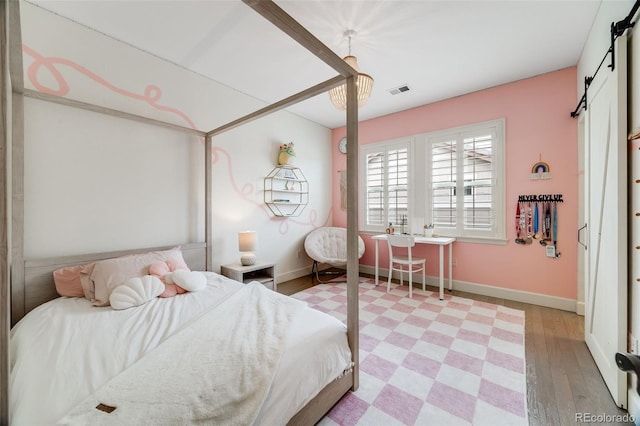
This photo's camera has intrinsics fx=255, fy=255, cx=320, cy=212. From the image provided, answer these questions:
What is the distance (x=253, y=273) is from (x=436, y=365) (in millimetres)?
2322

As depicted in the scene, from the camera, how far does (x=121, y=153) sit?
7.89 ft

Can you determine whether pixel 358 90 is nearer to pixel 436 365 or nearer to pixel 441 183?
pixel 441 183

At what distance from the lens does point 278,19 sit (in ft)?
3.61

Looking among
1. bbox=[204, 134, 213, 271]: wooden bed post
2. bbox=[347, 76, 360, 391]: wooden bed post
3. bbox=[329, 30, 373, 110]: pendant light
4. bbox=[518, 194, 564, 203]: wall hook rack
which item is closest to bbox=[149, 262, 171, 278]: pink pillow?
bbox=[204, 134, 213, 271]: wooden bed post

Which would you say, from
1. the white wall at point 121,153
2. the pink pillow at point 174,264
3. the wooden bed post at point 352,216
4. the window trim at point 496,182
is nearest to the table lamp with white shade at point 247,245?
the white wall at point 121,153

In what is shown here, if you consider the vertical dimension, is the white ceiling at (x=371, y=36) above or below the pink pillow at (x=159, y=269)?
above

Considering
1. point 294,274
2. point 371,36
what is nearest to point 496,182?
point 371,36

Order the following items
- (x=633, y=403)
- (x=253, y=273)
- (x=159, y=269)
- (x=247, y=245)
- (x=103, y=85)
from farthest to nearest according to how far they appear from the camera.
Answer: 1. (x=253, y=273)
2. (x=247, y=245)
3. (x=103, y=85)
4. (x=159, y=269)
5. (x=633, y=403)

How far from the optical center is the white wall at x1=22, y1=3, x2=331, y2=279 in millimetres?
2012

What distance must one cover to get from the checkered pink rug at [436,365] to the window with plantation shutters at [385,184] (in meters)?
1.57

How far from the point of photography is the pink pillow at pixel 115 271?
6.11 feet

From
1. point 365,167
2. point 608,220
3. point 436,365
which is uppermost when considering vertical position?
point 365,167

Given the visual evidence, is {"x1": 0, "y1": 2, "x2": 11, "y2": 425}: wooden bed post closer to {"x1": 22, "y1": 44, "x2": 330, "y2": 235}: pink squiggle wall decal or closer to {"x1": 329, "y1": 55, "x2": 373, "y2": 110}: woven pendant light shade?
{"x1": 22, "y1": 44, "x2": 330, "y2": 235}: pink squiggle wall decal

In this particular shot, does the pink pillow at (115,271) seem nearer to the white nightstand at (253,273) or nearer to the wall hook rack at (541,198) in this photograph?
the white nightstand at (253,273)
